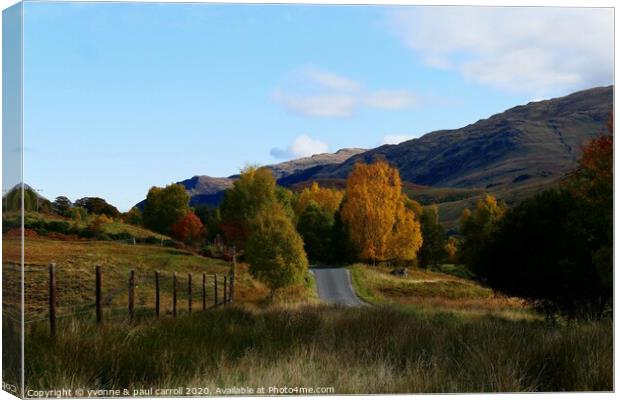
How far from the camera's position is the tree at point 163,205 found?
13.5 m

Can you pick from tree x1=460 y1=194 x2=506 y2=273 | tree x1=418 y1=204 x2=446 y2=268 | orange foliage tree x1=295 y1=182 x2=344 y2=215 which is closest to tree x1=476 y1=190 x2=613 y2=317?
tree x1=460 y1=194 x2=506 y2=273

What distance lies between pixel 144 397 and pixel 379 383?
2.99m

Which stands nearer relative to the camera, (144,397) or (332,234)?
(144,397)

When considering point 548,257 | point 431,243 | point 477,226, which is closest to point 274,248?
point 431,243

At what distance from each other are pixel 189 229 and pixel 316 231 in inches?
76.3

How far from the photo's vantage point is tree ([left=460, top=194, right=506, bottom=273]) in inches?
585

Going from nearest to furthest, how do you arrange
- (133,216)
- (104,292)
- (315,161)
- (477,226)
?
1. (133,216)
2. (315,161)
3. (104,292)
4. (477,226)

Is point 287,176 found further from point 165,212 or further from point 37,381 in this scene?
point 37,381

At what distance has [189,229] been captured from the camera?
14406mm

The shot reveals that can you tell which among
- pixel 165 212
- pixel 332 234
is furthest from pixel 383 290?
pixel 165 212

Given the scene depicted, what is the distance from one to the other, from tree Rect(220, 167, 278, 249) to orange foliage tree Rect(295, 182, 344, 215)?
0.46 metres

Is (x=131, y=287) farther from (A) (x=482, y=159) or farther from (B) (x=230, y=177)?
(A) (x=482, y=159)

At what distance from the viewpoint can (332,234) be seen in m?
14.6

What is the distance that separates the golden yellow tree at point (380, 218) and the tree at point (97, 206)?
3613mm
